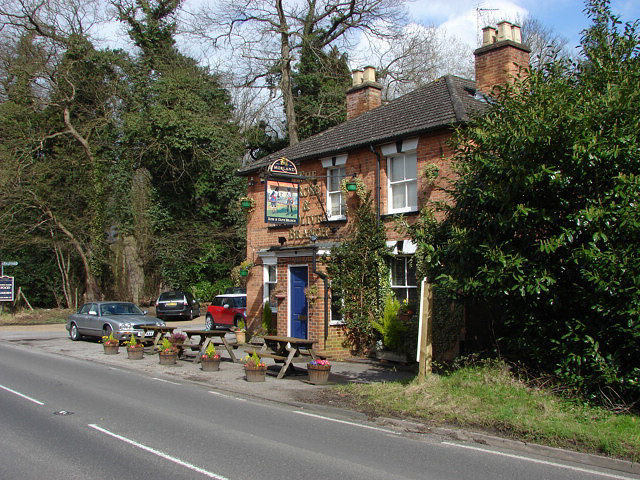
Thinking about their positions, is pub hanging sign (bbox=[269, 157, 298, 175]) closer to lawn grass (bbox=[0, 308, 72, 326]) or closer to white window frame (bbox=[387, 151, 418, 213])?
white window frame (bbox=[387, 151, 418, 213])

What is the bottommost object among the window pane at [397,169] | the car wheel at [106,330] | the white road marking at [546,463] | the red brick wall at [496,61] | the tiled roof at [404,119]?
the white road marking at [546,463]

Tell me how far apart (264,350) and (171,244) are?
22319 millimetres

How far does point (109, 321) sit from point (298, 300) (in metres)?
6.93

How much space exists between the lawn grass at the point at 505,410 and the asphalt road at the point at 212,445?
22.6 inches

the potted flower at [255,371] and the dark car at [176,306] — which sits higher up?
the dark car at [176,306]

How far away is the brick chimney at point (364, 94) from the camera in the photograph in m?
21.6

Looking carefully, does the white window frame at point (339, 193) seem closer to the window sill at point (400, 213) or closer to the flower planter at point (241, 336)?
the window sill at point (400, 213)

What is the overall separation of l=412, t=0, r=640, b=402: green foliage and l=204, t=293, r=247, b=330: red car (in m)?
15.5

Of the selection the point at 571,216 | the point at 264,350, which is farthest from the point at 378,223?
the point at 571,216

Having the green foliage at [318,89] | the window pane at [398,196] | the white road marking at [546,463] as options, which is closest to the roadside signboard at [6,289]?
the green foliage at [318,89]

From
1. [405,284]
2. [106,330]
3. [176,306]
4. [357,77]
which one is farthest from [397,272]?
[176,306]

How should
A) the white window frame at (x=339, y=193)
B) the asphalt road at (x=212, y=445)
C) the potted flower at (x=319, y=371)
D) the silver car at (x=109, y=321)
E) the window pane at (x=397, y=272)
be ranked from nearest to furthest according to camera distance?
the asphalt road at (x=212, y=445) → the potted flower at (x=319, y=371) → the window pane at (x=397, y=272) → the white window frame at (x=339, y=193) → the silver car at (x=109, y=321)

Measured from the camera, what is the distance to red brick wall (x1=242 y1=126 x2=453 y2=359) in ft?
51.8

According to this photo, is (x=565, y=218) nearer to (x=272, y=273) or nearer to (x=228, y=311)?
(x=272, y=273)
